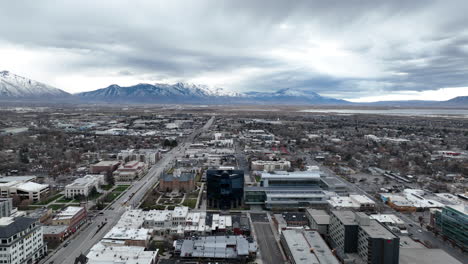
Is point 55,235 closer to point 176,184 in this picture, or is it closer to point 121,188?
point 121,188

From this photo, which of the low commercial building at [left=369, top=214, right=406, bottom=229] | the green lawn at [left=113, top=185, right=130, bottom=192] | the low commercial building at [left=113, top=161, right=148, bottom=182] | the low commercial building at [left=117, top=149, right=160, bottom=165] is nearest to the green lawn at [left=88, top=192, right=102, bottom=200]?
the green lawn at [left=113, top=185, right=130, bottom=192]

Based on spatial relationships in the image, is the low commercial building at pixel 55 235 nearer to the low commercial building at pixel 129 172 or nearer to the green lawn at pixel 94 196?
the green lawn at pixel 94 196

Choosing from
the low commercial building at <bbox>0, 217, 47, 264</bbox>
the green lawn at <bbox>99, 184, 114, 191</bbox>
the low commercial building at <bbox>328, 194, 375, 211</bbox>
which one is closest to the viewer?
the low commercial building at <bbox>0, 217, 47, 264</bbox>

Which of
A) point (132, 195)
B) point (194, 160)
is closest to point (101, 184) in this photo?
point (132, 195)

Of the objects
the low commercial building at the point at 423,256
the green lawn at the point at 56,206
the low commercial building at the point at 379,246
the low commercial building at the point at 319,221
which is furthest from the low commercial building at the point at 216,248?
the green lawn at the point at 56,206

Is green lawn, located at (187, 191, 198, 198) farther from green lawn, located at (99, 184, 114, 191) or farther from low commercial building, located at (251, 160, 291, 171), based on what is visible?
low commercial building, located at (251, 160, 291, 171)

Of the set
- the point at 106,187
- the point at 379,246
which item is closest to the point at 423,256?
the point at 379,246
